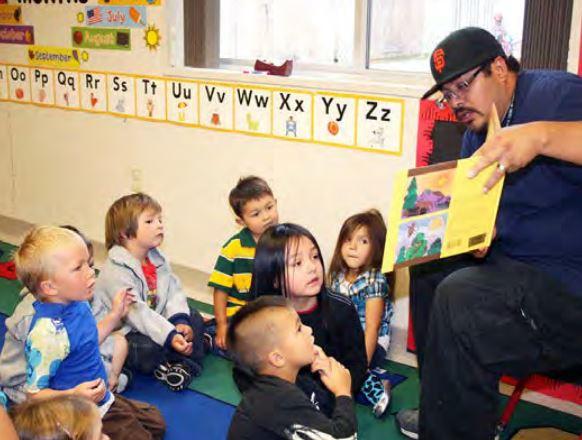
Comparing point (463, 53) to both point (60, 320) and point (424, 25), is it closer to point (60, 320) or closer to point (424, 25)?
point (424, 25)

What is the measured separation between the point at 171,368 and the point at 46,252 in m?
0.94

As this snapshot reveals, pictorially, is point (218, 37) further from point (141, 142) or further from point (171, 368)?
point (171, 368)

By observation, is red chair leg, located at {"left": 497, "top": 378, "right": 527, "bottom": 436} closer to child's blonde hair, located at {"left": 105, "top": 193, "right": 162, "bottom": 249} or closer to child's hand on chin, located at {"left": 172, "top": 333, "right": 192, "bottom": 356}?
child's hand on chin, located at {"left": 172, "top": 333, "right": 192, "bottom": 356}

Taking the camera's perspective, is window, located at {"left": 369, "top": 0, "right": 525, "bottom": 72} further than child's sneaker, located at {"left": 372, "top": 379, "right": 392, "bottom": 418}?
Yes

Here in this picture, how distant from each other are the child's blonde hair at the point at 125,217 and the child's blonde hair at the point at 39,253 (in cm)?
66

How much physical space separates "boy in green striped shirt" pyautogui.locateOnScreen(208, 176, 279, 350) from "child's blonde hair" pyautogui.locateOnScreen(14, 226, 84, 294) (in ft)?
3.06

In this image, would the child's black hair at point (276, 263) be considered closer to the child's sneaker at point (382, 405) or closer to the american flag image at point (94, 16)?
the child's sneaker at point (382, 405)

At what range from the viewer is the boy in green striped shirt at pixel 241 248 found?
3.21m

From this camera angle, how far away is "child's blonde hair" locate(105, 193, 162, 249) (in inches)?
122

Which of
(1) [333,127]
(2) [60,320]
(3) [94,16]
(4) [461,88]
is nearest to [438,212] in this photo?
(4) [461,88]

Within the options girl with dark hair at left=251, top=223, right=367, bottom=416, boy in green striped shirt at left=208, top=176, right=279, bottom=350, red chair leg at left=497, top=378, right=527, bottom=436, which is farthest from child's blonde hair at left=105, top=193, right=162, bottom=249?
red chair leg at left=497, top=378, right=527, bottom=436

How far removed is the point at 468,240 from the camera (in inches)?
84.7

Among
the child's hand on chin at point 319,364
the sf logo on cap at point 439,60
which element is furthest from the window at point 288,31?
the child's hand on chin at point 319,364

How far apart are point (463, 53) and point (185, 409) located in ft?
5.32
